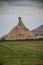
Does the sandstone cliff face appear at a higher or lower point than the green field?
higher

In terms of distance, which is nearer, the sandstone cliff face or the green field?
the green field

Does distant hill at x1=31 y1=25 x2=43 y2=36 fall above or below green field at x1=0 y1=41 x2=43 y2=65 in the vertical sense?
above

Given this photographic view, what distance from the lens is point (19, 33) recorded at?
10.1 feet

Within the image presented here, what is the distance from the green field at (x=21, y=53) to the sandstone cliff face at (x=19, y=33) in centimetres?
9

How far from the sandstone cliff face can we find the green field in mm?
93

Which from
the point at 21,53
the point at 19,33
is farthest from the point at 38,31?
the point at 21,53

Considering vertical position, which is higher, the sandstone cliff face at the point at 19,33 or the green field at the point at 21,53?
the sandstone cliff face at the point at 19,33

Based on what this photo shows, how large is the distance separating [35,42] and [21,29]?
348 millimetres

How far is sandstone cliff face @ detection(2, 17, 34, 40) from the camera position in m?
3.06

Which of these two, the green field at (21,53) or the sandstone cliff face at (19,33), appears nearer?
the green field at (21,53)

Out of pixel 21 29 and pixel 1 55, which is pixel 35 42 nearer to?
pixel 21 29

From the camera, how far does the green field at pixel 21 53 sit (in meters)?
2.90

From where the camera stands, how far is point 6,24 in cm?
310

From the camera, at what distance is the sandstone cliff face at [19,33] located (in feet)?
10.0
